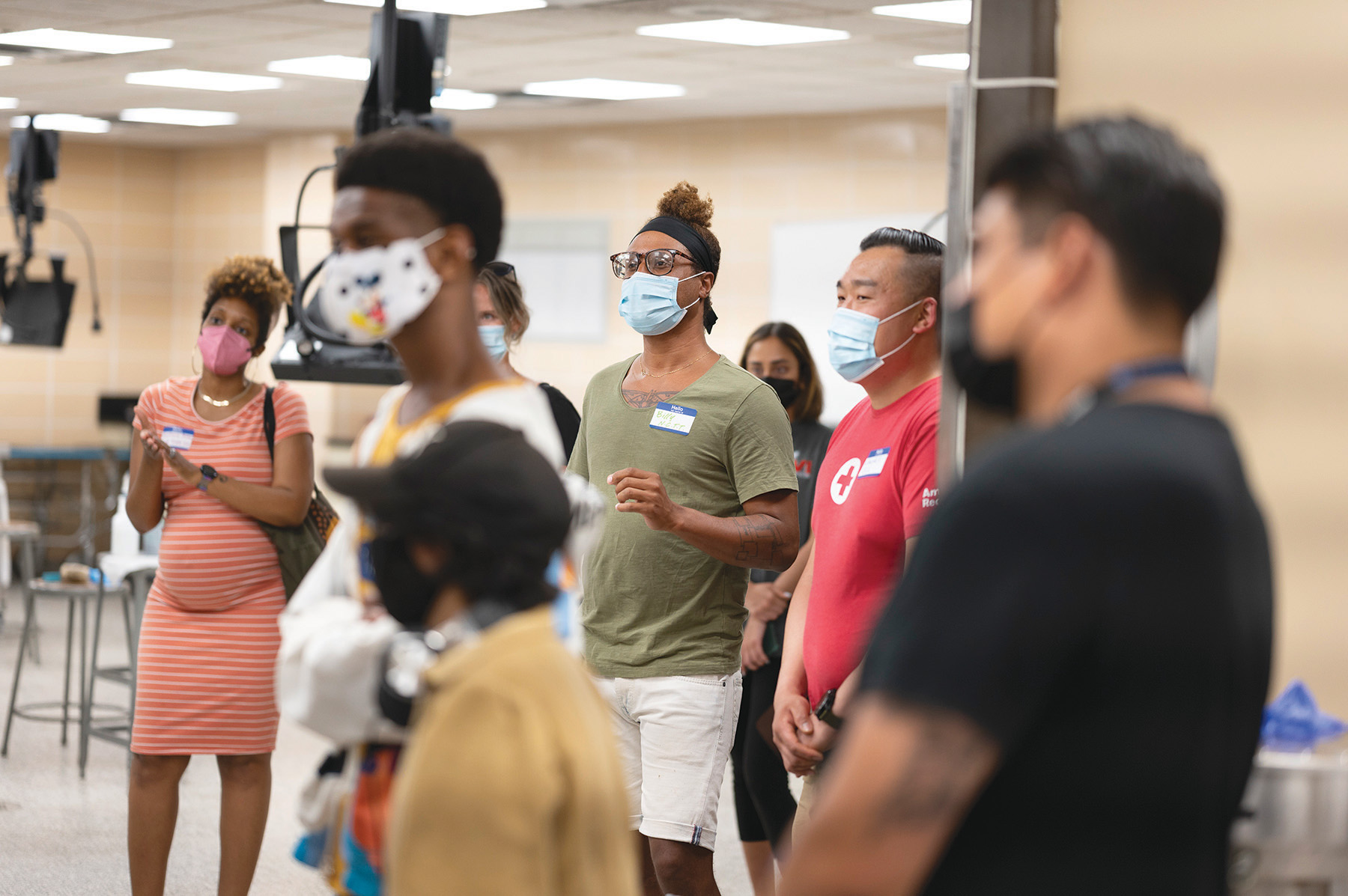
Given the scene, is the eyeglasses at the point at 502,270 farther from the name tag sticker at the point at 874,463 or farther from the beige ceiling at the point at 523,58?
the beige ceiling at the point at 523,58

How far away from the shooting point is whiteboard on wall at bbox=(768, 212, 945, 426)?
8938mm

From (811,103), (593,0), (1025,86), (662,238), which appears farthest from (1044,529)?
(811,103)

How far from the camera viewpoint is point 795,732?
2545 millimetres

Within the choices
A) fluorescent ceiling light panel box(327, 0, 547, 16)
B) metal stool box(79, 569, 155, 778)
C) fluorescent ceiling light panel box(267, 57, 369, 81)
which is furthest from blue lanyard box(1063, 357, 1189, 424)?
fluorescent ceiling light panel box(267, 57, 369, 81)

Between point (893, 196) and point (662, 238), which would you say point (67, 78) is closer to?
point (893, 196)

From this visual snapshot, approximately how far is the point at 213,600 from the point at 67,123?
8663 mm

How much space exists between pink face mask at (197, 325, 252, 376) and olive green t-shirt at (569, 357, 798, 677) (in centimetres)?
96

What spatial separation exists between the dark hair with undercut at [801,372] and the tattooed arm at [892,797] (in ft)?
10.9

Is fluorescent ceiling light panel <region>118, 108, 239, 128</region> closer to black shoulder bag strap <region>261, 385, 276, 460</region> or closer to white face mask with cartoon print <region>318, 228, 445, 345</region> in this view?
black shoulder bag strap <region>261, 385, 276, 460</region>

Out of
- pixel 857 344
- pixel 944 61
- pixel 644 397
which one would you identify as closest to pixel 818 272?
pixel 944 61

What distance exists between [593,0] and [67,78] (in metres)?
4.17

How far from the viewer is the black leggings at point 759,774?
344 cm

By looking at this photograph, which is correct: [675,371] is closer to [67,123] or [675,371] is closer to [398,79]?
[398,79]

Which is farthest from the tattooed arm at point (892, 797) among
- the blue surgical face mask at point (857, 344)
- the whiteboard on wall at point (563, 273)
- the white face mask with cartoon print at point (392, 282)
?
the whiteboard on wall at point (563, 273)
